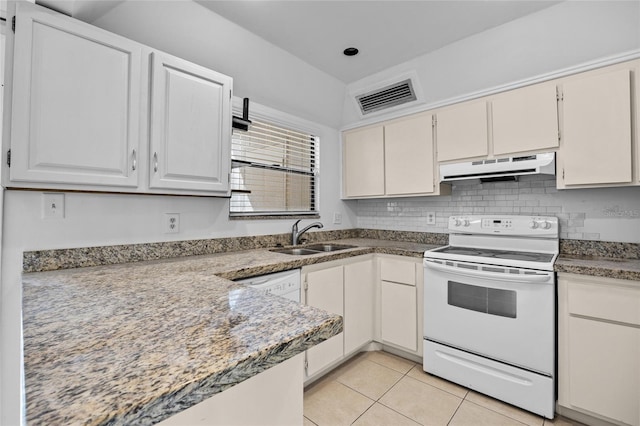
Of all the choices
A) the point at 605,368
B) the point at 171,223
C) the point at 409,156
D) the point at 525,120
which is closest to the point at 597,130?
the point at 525,120

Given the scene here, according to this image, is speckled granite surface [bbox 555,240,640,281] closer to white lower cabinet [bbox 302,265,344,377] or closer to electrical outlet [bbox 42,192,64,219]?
white lower cabinet [bbox 302,265,344,377]

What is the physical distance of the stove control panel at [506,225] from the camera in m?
2.21

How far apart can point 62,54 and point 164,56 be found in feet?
1.50

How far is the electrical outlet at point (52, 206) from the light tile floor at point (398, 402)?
180 cm

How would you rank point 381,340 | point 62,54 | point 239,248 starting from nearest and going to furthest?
point 62,54, point 239,248, point 381,340

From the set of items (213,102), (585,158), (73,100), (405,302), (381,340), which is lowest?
(381,340)

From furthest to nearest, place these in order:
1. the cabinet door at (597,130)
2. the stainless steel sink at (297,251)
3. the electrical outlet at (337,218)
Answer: the electrical outlet at (337,218) < the stainless steel sink at (297,251) < the cabinet door at (597,130)

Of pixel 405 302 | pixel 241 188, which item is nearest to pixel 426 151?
pixel 405 302

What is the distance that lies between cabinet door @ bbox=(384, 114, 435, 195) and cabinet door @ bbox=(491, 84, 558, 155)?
0.53 m

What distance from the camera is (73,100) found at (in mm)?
1383

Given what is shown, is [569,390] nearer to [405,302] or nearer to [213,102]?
[405,302]

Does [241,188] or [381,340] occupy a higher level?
[241,188]

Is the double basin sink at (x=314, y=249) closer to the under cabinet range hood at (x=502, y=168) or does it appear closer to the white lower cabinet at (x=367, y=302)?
the white lower cabinet at (x=367, y=302)

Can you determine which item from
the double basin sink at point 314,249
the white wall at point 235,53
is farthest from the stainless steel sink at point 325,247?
the white wall at point 235,53
